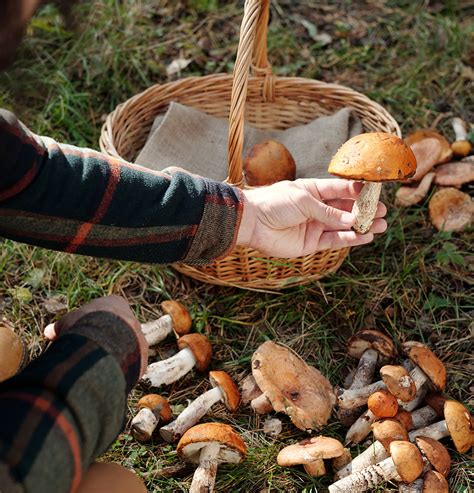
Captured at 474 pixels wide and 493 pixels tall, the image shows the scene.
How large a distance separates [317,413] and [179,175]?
3.34 ft

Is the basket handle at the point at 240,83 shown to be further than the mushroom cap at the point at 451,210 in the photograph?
No

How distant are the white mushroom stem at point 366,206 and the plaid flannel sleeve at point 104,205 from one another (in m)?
0.45

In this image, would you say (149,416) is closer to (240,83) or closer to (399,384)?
(399,384)

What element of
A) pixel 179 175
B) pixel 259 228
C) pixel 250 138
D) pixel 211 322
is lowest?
pixel 211 322

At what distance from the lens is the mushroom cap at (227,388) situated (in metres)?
2.52

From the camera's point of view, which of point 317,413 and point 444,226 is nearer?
point 317,413

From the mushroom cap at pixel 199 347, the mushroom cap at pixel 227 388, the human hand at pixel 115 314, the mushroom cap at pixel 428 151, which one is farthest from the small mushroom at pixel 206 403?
the mushroom cap at pixel 428 151

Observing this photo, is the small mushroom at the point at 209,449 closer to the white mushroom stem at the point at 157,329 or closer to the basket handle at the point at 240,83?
the white mushroom stem at the point at 157,329

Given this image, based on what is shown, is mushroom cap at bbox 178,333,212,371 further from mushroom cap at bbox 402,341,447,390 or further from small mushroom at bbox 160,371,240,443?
mushroom cap at bbox 402,341,447,390

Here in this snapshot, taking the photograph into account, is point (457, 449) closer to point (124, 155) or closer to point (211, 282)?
point (211, 282)

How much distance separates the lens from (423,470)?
7.36 ft

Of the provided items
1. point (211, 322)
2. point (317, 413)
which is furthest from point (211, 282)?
point (317, 413)

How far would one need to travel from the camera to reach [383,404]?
235 cm

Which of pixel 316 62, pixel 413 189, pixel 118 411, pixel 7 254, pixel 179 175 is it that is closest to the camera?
pixel 118 411
